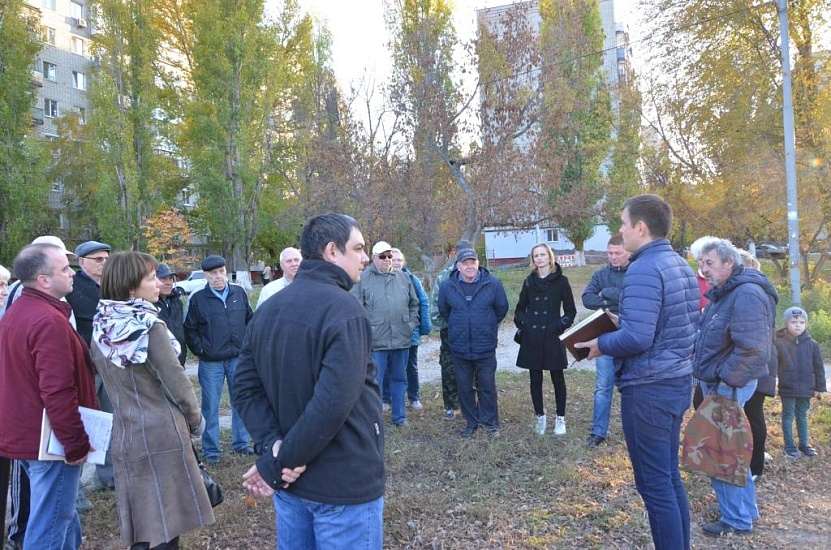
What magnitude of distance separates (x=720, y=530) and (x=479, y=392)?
8.89ft

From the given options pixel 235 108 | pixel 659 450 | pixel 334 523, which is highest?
pixel 235 108

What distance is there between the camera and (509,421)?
22.4ft

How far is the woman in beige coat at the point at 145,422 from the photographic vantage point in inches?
115

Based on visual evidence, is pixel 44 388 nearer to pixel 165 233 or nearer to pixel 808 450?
pixel 808 450

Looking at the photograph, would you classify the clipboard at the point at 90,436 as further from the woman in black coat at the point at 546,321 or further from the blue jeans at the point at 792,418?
the blue jeans at the point at 792,418

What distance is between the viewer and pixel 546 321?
20.0 ft

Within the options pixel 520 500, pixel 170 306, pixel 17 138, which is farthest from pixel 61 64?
pixel 520 500

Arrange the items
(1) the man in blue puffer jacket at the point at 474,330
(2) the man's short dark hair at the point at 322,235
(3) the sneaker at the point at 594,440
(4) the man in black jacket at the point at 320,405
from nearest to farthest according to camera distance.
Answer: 1. (4) the man in black jacket at the point at 320,405
2. (2) the man's short dark hair at the point at 322,235
3. (3) the sneaker at the point at 594,440
4. (1) the man in blue puffer jacket at the point at 474,330

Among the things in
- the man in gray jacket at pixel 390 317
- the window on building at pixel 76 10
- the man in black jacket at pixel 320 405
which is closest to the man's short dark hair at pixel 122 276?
the man in black jacket at pixel 320 405

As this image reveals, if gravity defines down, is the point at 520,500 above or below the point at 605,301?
below

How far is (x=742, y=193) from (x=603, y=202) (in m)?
7.58

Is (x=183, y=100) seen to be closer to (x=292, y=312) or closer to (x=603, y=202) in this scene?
(x=603, y=202)

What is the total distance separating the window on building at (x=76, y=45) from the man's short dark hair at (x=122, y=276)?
1751 inches

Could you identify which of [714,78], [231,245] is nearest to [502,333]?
[714,78]
